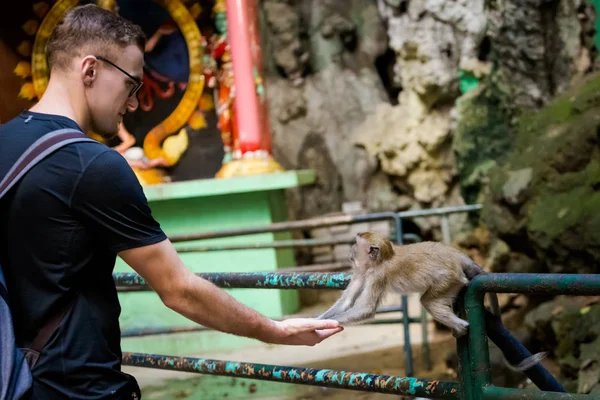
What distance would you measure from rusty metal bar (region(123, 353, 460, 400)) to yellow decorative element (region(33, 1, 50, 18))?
18.0 ft

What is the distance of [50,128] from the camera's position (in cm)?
127

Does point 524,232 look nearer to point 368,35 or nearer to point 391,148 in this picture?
point 391,148

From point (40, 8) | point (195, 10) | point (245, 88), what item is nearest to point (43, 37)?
point (40, 8)

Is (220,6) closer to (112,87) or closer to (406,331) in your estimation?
(406,331)

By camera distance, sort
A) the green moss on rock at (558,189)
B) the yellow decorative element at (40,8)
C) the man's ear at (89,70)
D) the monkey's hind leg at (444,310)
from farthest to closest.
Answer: the yellow decorative element at (40,8)
the green moss on rock at (558,189)
the monkey's hind leg at (444,310)
the man's ear at (89,70)

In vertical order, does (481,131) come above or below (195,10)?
below

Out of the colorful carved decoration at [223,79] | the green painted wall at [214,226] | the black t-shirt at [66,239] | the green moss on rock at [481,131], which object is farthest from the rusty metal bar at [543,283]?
the green moss on rock at [481,131]

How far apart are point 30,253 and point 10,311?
112 millimetres

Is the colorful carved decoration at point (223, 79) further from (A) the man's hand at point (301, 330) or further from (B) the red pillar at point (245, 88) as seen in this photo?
(A) the man's hand at point (301, 330)

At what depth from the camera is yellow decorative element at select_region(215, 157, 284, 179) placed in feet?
20.9

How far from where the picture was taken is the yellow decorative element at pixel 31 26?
654 cm

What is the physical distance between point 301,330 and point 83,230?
1.78 ft

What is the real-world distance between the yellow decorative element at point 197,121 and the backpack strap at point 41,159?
6106 millimetres

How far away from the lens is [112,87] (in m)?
1.35
